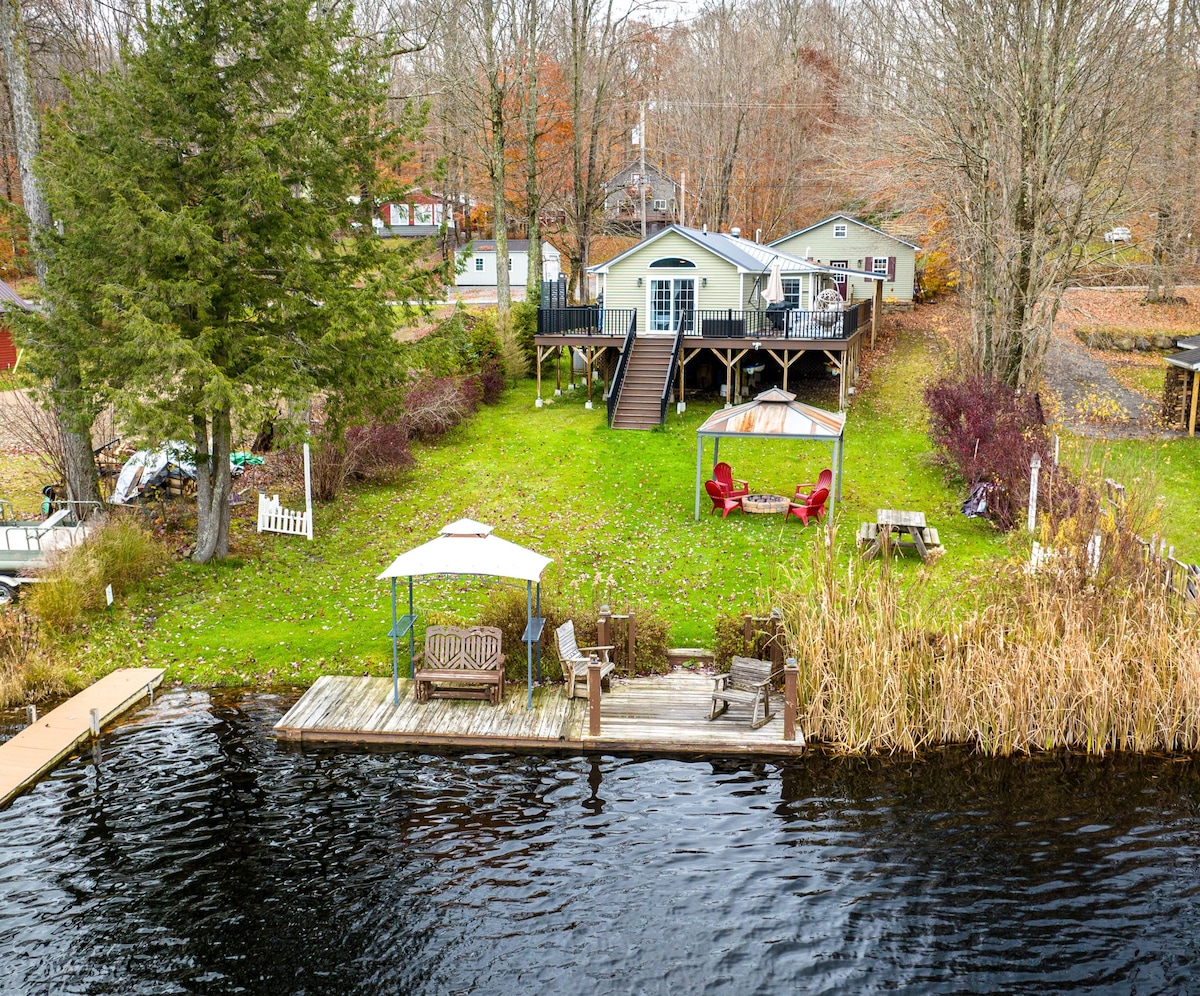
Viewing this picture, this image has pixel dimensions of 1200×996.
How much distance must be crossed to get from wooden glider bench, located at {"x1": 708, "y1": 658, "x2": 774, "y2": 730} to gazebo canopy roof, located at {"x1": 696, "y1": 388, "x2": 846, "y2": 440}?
7.65 m

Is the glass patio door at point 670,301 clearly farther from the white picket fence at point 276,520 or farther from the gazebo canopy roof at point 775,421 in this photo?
the white picket fence at point 276,520

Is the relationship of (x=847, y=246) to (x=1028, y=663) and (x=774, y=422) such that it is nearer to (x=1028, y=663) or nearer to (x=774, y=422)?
(x=774, y=422)

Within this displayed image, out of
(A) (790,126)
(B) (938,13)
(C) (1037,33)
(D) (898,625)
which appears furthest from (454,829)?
(A) (790,126)

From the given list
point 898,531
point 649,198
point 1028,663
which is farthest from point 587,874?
point 649,198

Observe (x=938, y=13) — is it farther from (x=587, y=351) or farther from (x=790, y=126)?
(x=790, y=126)

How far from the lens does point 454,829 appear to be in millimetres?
11938

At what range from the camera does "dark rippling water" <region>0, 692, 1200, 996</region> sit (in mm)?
9633

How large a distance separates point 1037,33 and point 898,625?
1892 centimetres

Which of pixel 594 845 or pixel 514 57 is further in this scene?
pixel 514 57

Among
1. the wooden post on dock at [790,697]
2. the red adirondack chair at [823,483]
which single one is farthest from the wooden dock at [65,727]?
the red adirondack chair at [823,483]

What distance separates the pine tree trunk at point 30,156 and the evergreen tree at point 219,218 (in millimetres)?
1757

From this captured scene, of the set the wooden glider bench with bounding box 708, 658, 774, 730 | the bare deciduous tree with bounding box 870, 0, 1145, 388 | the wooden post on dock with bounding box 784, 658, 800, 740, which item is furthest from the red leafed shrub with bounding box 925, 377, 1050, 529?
the wooden post on dock with bounding box 784, 658, 800, 740

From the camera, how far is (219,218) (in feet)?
57.6

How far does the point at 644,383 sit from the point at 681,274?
431 centimetres
